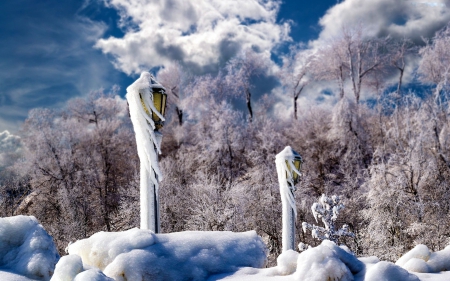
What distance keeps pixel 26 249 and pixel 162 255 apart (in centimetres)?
125

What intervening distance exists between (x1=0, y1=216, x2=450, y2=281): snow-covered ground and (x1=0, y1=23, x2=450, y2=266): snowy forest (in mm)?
12816

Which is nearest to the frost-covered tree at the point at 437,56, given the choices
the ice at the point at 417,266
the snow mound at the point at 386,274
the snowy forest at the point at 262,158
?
the snowy forest at the point at 262,158

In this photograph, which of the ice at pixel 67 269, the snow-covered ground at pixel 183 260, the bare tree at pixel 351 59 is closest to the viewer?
the ice at pixel 67 269

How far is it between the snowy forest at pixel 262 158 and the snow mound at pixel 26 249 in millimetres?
14338

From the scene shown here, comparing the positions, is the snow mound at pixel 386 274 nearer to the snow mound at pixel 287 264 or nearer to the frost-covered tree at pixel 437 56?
the snow mound at pixel 287 264

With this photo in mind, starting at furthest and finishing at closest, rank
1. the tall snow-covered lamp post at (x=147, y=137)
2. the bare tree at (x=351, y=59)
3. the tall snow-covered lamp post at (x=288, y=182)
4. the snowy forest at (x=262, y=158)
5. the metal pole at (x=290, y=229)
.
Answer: the bare tree at (x=351, y=59), the snowy forest at (x=262, y=158), the tall snow-covered lamp post at (x=288, y=182), the metal pole at (x=290, y=229), the tall snow-covered lamp post at (x=147, y=137)

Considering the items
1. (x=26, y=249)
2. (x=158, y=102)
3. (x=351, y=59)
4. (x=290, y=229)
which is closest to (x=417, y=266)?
(x=26, y=249)

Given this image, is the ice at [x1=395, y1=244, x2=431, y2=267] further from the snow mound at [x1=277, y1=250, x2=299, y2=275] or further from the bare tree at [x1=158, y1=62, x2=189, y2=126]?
the bare tree at [x1=158, y1=62, x2=189, y2=126]

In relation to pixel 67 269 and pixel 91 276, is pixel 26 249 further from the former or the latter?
pixel 91 276

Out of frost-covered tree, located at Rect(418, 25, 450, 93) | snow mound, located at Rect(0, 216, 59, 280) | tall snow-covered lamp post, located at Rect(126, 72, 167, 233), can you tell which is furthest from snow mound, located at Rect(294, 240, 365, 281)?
frost-covered tree, located at Rect(418, 25, 450, 93)

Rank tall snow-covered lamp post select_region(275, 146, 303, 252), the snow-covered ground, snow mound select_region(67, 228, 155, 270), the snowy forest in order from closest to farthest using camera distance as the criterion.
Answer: the snow-covered ground
snow mound select_region(67, 228, 155, 270)
tall snow-covered lamp post select_region(275, 146, 303, 252)
the snowy forest

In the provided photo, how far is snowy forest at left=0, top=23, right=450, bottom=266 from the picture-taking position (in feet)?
55.9

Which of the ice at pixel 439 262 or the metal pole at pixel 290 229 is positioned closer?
the ice at pixel 439 262

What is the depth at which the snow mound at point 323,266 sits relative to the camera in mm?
3108
